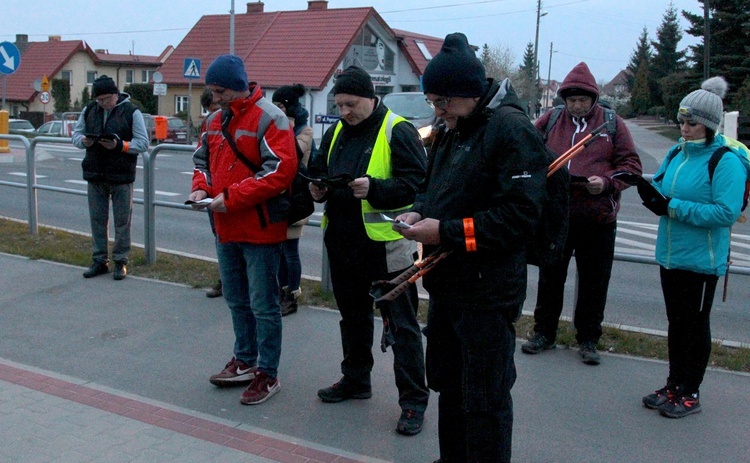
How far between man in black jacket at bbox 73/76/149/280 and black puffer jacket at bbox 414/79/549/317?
4845 mm

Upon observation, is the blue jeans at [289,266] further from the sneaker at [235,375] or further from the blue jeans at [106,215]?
A: the blue jeans at [106,215]

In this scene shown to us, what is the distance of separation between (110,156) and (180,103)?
4448cm

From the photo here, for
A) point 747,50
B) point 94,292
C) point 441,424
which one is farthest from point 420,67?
point 441,424

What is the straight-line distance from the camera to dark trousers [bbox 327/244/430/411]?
437cm

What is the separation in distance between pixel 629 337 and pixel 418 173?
2.46 m

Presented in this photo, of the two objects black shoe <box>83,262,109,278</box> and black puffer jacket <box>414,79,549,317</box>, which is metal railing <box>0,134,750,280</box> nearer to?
black shoe <box>83,262,109,278</box>

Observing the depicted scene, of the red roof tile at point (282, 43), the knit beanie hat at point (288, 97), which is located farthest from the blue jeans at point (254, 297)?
the red roof tile at point (282, 43)

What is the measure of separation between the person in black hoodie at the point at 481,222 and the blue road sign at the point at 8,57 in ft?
43.5

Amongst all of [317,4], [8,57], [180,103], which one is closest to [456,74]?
[8,57]

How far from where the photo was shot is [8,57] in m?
14.3

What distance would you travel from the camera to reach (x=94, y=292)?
713 centimetres

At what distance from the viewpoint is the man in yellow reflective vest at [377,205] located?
4312 millimetres

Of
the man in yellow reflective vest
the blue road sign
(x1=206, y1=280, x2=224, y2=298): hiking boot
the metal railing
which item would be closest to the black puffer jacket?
the man in yellow reflective vest

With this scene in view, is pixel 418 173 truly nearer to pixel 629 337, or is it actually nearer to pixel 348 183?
pixel 348 183
